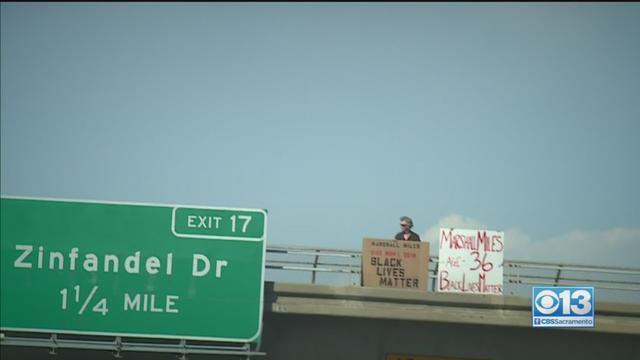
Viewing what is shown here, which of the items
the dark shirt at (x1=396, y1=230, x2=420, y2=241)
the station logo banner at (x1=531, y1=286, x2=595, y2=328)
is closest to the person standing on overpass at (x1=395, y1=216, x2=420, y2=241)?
the dark shirt at (x1=396, y1=230, x2=420, y2=241)

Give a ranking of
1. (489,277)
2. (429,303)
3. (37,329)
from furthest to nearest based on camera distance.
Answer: (489,277), (429,303), (37,329)

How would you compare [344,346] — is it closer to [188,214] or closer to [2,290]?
[188,214]

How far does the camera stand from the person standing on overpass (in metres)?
17.3

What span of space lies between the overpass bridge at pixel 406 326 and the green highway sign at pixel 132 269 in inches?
37.1

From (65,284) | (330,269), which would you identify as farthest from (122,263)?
(330,269)

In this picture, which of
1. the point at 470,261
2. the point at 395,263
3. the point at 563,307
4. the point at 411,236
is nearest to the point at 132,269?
the point at 395,263

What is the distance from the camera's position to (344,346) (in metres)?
16.0

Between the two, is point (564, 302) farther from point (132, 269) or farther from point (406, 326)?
point (132, 269)

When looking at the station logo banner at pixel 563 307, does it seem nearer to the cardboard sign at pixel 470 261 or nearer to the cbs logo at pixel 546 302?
the cbs logo at pixel 546 302

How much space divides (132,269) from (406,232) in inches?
213

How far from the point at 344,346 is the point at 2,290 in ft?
19.0

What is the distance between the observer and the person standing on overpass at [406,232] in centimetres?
1731

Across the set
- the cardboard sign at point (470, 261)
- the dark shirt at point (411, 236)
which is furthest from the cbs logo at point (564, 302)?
the dark shirt at point (411, 236)

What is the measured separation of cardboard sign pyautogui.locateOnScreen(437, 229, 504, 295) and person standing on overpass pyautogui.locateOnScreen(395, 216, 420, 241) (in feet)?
1.96
